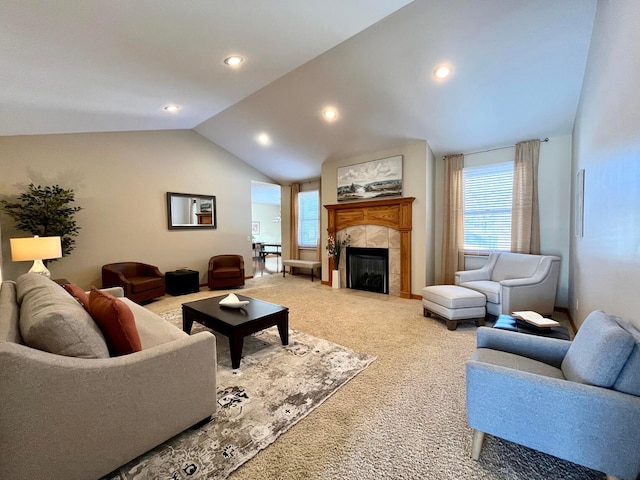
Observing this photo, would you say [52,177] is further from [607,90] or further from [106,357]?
[607,90]

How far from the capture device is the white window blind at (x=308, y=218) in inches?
291

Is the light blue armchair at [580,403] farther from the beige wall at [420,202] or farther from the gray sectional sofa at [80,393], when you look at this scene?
the beige wall at [420,202]

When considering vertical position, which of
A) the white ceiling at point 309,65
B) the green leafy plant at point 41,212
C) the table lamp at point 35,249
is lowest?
the table lamp at point 35,249

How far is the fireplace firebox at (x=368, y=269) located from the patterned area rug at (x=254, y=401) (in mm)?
2614

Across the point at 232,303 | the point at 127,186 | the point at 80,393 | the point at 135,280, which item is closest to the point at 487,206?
the point at 232,303

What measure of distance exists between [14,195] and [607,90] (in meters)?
6.80

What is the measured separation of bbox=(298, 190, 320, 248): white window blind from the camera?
7.38 metres

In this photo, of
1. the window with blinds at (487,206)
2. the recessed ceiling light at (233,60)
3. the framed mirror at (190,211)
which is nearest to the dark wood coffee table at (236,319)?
the recessed ceiling light at (233,60)

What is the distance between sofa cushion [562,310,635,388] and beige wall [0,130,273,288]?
6069mm

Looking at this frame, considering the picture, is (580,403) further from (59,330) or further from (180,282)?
(180,282)

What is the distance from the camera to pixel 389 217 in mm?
5188

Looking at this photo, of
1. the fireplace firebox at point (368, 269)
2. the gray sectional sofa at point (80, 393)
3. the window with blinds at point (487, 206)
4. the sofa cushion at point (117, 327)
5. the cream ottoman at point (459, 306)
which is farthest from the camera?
the fireplace firebox at point (368, 269)

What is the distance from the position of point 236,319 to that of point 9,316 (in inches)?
57.9

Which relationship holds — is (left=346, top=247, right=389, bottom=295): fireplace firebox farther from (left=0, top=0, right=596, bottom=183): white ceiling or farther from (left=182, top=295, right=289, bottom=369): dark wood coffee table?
(left=182, top=295, right=289, bottom=369): dark wood coffee table
